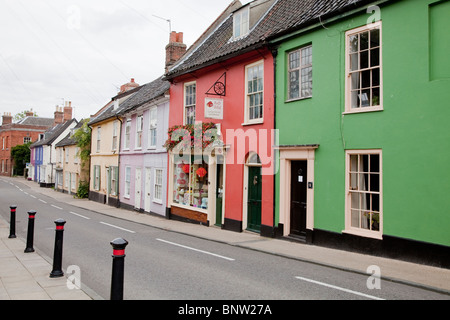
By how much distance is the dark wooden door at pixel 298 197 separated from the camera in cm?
1136

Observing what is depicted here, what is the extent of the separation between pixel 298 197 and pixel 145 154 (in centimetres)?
1218

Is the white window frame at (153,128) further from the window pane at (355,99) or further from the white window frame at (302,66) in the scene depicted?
the window pane at (355,99)

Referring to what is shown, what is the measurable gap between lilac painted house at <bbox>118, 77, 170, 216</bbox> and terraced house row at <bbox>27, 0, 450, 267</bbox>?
0.92 metres

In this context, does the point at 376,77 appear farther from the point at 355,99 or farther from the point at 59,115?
the point at 59,115

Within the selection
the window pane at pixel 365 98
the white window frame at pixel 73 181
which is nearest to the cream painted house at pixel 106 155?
the white window frame at pixel 73 181

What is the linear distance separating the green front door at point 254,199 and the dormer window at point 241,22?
615 centimetres

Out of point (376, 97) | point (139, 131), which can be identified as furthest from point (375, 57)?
point (139, 131)

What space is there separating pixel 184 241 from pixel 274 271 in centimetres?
456

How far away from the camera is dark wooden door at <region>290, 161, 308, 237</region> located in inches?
447

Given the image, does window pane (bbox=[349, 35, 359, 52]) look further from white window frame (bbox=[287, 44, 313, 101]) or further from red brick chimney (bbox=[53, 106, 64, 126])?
red brick chimney (bbox=[53, 106, 64, 126])

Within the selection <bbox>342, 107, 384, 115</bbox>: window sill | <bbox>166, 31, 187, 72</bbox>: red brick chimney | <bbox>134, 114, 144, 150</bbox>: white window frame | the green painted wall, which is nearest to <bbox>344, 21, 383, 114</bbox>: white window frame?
<bbox>342, 107, 384, 115</bbox>: window sill

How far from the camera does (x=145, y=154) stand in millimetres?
21328

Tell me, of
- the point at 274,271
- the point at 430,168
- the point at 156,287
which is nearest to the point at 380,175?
the point at 430,168

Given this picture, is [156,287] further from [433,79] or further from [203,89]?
[203,89]
